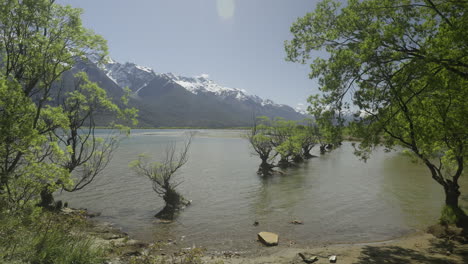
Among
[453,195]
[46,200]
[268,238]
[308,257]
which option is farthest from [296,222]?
[46,200]

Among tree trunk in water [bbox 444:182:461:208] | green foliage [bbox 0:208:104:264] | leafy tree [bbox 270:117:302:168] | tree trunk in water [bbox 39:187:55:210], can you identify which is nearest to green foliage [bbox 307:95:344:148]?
tree trunk in water [bbox 444:182:461:208]

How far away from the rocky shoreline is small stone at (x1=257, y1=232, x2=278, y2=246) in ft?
1.00

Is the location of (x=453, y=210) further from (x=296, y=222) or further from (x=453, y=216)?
(x=296, y=222)

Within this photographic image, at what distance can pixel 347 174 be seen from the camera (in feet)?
132

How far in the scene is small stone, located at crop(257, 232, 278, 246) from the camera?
50.3 ft

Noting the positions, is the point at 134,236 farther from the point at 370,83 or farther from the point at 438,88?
the point at 438,88

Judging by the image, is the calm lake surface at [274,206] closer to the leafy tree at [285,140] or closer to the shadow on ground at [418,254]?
the shadow on ground at [418,254]

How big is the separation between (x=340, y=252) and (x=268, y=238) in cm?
422

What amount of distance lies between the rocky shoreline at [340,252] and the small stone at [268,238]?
0.30 m

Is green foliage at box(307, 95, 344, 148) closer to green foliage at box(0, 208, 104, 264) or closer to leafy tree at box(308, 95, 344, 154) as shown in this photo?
leafy tree at box(308, 95, 344, 154)

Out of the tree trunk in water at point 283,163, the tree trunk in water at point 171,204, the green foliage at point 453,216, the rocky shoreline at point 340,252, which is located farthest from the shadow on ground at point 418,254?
the tree trunk in water at point 283,163

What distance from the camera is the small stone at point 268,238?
1534cm

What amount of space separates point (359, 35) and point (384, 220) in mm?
14773

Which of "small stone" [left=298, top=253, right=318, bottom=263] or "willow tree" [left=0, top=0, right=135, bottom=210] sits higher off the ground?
"willow tree" [left=0, top=0, right=135, bottom=210]
